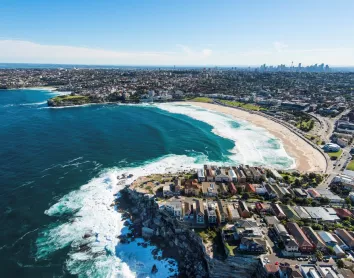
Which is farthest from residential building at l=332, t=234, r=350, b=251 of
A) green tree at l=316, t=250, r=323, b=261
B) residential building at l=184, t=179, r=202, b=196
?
residential building at l=184, t=179, r=202, b=196

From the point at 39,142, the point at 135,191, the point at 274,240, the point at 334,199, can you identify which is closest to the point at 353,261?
the point at 274,240

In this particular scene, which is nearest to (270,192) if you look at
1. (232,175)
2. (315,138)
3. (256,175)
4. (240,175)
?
(256,175)

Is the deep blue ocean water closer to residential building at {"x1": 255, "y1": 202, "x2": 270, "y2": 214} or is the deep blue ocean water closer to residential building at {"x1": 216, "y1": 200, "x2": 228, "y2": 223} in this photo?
Answer: residential building at {"x1": 216, "y1": 200, "x2": 228, "y2": 223}

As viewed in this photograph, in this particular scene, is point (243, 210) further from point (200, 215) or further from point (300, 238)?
point (300, 238)

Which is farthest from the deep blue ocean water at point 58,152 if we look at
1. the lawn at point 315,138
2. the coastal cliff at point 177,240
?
the lawn at point 315,138

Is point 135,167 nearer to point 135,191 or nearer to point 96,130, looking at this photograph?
point 135,191

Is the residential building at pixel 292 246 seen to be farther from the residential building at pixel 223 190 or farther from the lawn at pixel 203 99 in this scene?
the lawn at pixel 203 99
